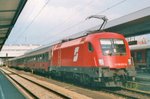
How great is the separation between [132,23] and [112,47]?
12.1m

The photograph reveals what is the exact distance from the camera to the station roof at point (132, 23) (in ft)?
88.1

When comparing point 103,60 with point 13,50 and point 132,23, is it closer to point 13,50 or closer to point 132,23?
point 132,23

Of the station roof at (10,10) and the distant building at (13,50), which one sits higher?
the distant building at (13,50)

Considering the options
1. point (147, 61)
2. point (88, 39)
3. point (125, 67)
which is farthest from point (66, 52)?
point (147, 61)

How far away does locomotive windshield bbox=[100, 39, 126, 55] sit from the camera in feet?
60.6

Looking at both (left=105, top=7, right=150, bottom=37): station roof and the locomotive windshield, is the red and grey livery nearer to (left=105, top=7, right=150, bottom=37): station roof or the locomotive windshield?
the locomotive windshield

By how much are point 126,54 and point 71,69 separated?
200 inches

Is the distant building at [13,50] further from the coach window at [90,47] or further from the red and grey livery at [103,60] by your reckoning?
the coach window at [90,47]

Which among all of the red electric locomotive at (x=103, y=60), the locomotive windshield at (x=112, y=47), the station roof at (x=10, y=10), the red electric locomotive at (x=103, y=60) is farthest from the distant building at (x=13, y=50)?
the locomotive windshield at (x=112, y=47)

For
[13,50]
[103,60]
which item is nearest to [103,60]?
[103,60]

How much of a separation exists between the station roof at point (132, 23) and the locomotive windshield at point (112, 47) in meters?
7.81

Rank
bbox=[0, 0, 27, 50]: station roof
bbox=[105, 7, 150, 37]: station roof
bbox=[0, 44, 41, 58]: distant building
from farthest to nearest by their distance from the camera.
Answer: bbox=[0, 44, 41, 58]: distant building
bbox=[105, 7, 150, 37]: station roof
bbox=[0, 0, 27, 50]: station roof

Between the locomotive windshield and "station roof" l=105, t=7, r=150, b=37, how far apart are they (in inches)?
308

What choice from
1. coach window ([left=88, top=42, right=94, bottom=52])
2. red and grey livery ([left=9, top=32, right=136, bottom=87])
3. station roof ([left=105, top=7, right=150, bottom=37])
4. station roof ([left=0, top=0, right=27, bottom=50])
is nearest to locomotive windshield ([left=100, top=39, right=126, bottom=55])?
red and grey livery ([left=9, top=32, right=136, bottom=87])
